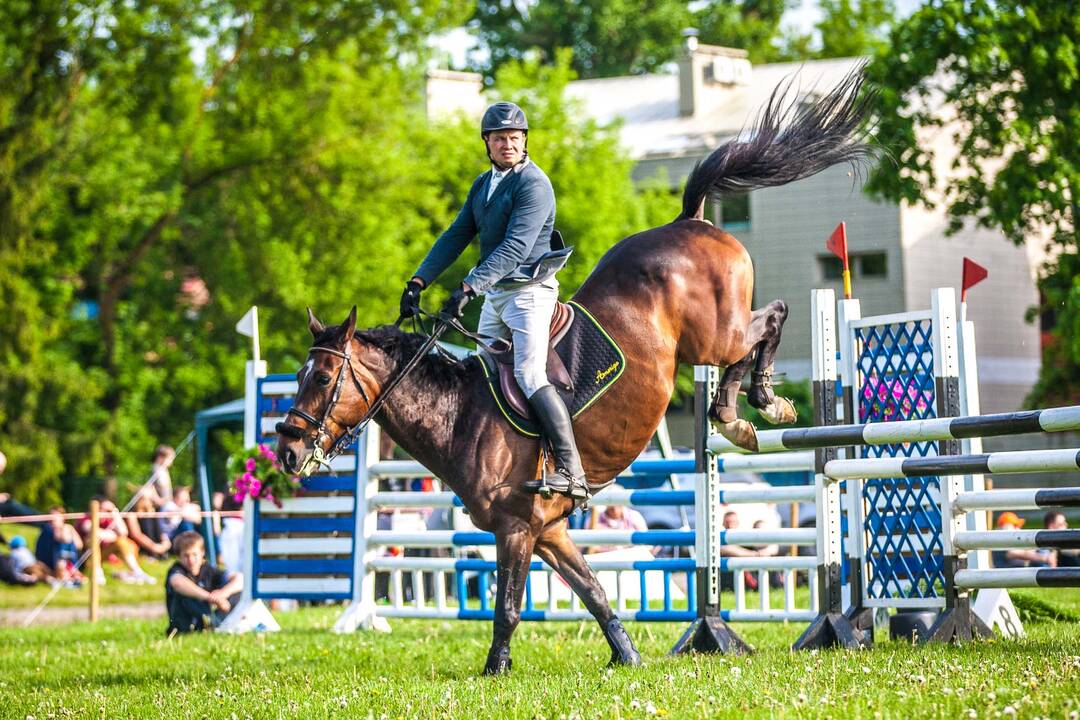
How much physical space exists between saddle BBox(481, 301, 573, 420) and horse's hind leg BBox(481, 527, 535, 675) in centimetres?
64

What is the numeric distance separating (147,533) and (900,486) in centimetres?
1530

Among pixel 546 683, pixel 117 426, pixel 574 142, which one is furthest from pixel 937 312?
pixel 574 142

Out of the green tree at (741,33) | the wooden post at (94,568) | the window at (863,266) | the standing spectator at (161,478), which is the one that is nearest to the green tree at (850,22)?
the green tree at (741,33)

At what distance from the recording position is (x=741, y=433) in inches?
321

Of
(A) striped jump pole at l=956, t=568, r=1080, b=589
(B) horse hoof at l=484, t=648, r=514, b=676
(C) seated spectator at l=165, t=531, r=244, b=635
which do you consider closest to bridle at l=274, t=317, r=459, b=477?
(B) horse hoof at l=484, t=648, r=514, b=676

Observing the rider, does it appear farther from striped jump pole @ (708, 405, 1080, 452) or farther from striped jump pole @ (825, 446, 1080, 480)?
striped jump pole @ (825, 446, 1080, 480)

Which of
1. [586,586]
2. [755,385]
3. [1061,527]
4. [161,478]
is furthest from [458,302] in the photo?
[161,478]

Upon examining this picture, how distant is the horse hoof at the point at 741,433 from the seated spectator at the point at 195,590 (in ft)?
19.5

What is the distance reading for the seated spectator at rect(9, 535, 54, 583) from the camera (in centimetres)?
1983

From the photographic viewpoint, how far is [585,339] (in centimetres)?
770

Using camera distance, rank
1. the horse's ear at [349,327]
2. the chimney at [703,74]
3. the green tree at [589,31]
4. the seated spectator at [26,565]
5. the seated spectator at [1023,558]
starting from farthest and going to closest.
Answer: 1. the green tree at [589,31]
2. the chimney at [703,74]
3. the seated spectator at [26,565]
4. the seated spectator at [1023,558]
5. the horse's ear at [349,327]

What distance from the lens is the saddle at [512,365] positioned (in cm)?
757

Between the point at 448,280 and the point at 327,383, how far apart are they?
2802 cm

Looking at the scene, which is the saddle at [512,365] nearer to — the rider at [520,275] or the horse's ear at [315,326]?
the rider at [520,275]
